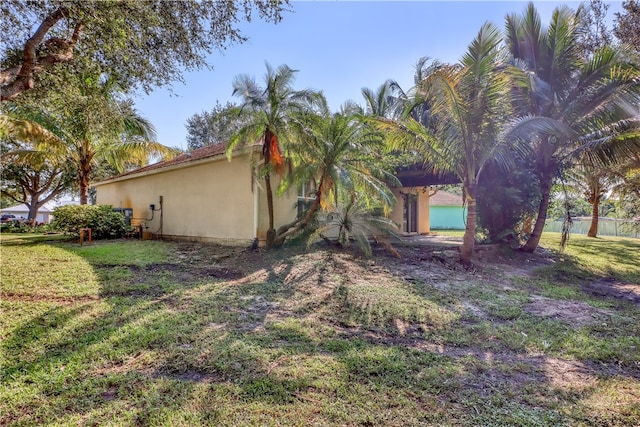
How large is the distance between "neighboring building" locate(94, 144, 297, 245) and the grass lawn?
339cm

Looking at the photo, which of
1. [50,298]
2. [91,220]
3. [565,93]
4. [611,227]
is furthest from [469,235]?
[611,227]

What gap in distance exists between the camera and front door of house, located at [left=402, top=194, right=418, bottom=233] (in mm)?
17469

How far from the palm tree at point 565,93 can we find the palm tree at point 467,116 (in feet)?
2.82

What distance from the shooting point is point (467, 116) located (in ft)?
25.1

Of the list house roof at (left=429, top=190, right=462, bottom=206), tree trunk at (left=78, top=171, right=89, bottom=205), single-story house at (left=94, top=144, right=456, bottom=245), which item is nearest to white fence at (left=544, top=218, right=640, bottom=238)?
house roof at (left=429, top=190, right=462, bottom=206)

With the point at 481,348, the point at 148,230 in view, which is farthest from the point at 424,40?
the point at 148,230

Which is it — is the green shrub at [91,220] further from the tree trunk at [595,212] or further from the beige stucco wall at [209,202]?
the tree trunk at [595,212]

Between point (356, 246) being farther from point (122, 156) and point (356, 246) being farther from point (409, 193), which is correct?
point (122, 156)

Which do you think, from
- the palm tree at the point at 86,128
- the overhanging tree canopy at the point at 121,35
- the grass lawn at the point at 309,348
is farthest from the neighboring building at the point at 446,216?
the overhanging tree canopy at the point at 121,35

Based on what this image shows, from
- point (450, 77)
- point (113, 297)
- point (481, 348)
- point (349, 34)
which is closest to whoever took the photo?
point (481, 348)

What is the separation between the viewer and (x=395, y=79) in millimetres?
17328

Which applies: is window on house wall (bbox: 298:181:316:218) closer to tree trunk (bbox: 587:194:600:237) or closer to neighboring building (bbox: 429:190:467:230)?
tree trunk (bbox: 587:194:600:237)

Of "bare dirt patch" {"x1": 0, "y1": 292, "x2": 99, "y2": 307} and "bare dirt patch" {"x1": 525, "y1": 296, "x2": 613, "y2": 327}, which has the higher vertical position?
"bare dirt patch" {"x1": 0, "y1": 292, "x2": 99, "y2": 307}

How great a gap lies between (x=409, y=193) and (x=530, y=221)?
620 cm
